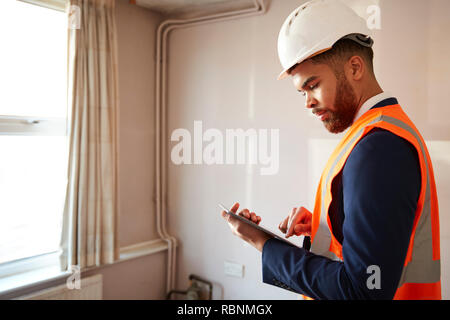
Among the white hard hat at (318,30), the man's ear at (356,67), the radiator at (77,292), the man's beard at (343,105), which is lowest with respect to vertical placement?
the radiator at (77,292)

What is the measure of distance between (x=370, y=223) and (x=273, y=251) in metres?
0.30

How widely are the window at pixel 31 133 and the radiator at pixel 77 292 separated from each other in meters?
0.21

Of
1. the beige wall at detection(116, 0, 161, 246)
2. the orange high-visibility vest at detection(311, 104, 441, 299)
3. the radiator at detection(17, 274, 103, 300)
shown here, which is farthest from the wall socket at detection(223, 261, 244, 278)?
the orange high-visibility vest at detection(311, 104, 441, 299)

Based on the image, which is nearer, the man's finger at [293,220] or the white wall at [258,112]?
the man's finger at [293,220]

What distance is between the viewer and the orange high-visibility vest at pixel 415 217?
0.82 meters

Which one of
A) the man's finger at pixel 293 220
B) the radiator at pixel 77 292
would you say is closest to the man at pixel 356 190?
the man's finger at pixel 293 220

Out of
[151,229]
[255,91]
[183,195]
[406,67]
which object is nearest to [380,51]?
[406,67]

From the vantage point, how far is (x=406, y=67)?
168cm

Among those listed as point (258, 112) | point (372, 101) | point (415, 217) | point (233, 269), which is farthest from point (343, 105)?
point (233, 269)

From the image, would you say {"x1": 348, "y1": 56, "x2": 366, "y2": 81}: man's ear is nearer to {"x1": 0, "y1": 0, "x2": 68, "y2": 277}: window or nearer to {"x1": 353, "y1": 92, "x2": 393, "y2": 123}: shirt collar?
{"x1": 353, "y1": 92, "x2": 393, "y2": 123}: shirt collar

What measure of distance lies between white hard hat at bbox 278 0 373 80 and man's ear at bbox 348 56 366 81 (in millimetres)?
46

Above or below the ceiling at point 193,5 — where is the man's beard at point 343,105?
below

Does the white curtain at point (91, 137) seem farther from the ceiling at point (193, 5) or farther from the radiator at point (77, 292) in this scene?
the ceiling at point (193, 5)

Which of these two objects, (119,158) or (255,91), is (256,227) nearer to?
(255,91)
